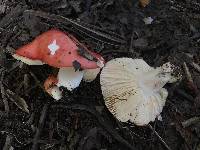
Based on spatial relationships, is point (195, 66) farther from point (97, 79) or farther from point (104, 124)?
point (104, 124)

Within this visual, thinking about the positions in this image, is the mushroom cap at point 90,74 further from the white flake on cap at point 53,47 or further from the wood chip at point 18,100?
the wood chip at point 18,100

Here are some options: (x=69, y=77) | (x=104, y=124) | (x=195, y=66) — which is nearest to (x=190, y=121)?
(x=195, y=66)

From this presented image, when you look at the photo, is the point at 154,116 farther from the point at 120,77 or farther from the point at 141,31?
the point at 141,31

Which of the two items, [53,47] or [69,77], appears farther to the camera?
[69,77]

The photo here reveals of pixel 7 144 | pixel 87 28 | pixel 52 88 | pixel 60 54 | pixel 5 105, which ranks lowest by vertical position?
pixel 7 144

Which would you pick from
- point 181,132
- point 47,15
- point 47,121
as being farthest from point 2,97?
point 181,132
